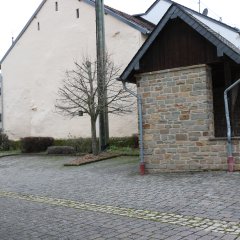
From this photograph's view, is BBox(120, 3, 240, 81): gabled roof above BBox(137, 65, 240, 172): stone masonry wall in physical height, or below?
above

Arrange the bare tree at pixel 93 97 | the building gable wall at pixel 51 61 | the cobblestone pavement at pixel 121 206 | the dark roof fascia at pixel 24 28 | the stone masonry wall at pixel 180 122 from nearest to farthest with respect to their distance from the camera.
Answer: the cobblestone pavement at pixel 121 206
the stone masonry wall at pixel 180 122
the bare tree at pixel 93 97
the building gable wall at pixel 51 61
the dark roof fascia at pixel 24 28

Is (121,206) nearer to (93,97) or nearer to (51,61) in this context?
(93,97)

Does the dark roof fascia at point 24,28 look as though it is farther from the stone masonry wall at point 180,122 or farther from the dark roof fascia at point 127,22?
the stone masonry wall at point 180,122

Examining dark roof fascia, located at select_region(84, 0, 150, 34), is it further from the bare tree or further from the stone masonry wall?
the stone masonry wall

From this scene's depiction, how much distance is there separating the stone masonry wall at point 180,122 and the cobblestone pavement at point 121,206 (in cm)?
56

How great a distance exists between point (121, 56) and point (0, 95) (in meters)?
10.6

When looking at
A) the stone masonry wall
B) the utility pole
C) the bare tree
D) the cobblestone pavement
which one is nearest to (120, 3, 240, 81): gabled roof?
the stone masonry wall

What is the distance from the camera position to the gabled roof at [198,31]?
453 inches

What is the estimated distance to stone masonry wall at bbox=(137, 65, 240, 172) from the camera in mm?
12023

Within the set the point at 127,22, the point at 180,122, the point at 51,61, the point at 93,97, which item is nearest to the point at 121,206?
the point at 180,122

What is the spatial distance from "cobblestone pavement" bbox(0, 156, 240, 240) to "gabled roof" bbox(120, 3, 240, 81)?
3127 mm

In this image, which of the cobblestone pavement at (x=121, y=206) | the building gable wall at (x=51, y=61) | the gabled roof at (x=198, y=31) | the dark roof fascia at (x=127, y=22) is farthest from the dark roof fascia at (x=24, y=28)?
the cobblestone pavement at (x=121, y=206)

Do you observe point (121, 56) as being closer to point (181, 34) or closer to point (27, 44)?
point (27, 44)

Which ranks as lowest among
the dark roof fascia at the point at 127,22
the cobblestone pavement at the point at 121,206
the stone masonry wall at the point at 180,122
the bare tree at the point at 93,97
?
the cobblestone pavement at the point at 121,206
